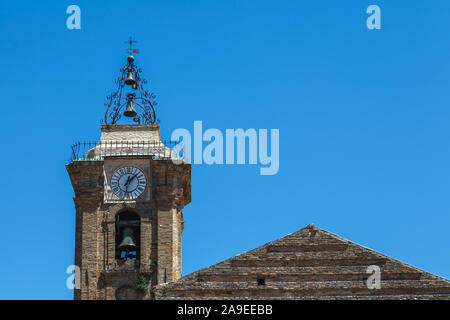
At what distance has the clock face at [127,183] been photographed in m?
50.4

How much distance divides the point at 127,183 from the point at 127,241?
270cm

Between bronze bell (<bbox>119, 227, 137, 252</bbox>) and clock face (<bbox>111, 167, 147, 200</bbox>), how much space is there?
1.48 metres

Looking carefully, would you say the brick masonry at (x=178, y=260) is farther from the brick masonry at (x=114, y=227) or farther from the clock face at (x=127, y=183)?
the clock face at (x=127, y=183)

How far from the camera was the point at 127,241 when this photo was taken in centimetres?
4950

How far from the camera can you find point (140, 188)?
5053 centimetres

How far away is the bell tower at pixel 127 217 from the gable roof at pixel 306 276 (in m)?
9.88

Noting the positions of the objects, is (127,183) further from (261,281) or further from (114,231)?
(261,281)

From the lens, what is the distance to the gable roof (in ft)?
126

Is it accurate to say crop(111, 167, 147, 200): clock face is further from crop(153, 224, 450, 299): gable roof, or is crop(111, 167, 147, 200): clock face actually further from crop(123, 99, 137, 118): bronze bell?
crop(153, 224, 450, 299): gable roof

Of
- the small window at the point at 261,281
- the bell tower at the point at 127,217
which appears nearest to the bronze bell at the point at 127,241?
the bell tower at the point at 127,217
